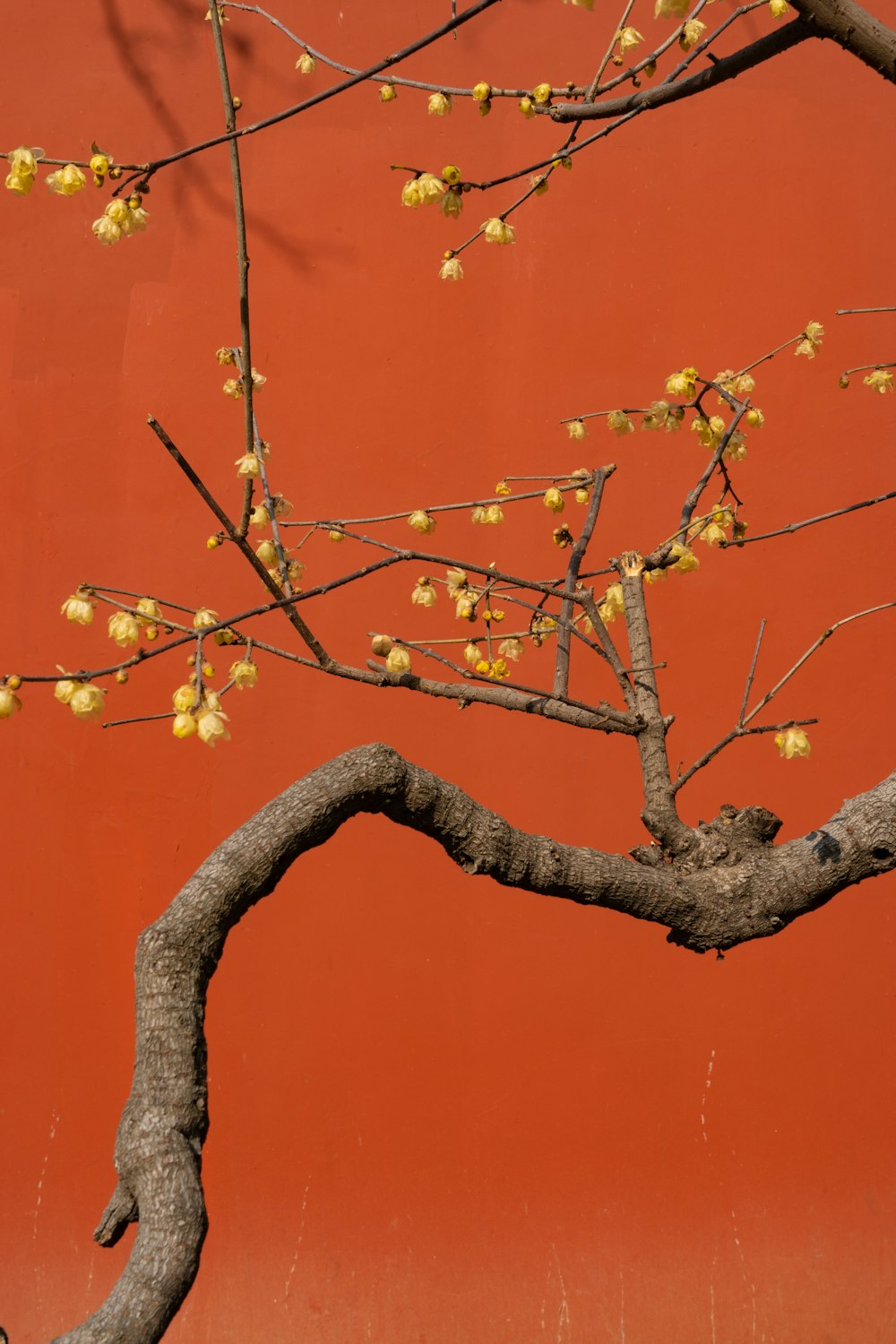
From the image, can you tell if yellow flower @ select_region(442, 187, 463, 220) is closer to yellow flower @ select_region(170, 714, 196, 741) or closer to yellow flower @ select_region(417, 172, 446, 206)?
yellow flower @ select_region(417, 172, 446, 206)

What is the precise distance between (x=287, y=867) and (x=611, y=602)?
2.94ft

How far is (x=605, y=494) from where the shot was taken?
10.8 feet

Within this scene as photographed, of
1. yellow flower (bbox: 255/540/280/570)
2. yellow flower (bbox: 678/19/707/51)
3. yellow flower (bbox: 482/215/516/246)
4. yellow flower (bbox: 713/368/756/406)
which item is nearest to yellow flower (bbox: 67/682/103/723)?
yellow flower (bbox: 255/540/280/570)

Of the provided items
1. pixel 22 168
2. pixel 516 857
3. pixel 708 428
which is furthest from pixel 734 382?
pixel 22 168

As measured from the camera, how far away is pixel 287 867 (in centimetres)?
158

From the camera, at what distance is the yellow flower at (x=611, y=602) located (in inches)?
85.3

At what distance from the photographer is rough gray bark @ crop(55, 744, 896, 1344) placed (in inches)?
49.8

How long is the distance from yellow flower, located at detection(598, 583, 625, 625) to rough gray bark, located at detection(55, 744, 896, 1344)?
465mm

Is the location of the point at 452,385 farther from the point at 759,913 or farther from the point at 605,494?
the point at 759,913

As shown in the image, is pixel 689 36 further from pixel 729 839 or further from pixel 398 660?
pixel 729 839

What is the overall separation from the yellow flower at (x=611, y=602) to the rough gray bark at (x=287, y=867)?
0.46m

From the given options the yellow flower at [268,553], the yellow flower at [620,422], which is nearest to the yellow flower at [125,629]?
the yellow flower at [268,553]

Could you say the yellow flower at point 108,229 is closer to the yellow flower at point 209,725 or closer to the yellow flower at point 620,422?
the yellow flower at point 209,725

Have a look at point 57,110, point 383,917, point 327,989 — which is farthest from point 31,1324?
point 57,110
